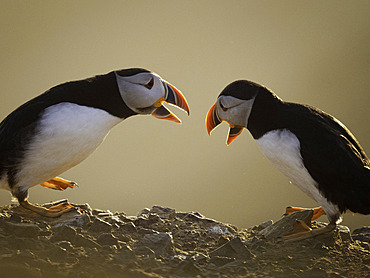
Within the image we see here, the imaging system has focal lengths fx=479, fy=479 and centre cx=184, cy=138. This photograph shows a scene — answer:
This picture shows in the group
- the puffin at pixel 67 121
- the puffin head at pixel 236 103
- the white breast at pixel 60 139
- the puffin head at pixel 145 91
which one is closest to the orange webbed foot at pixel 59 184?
the puffin at pixel 67 121

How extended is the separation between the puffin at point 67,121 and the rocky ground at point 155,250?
0.42m

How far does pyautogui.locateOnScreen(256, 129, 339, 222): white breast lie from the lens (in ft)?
14.8

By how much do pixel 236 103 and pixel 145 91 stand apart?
0.92 metres

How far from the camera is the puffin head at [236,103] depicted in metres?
4.79

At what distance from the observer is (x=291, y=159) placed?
14.9 ft

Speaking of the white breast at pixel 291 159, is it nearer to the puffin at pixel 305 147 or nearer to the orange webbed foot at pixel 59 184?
the puffin at pixel 305 147

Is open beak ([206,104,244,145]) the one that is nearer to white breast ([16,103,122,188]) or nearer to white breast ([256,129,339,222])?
white breast ([256,129,339,222])

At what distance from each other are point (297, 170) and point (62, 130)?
227cm

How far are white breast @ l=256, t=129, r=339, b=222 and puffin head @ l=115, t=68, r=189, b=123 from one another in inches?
36.6

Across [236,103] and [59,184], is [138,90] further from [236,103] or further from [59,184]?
[59,184]

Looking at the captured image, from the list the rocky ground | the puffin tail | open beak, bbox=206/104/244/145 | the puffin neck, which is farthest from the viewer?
open beak, bbox=206/104/244/145

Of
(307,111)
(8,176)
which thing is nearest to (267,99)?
(307,111)

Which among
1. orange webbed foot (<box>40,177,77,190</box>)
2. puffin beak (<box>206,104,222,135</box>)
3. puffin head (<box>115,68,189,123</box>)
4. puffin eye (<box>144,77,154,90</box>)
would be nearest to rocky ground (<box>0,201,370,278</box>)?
orange webbed foot (<box>40,177,77,190</box>)

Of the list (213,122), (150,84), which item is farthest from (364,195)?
(150,84)
